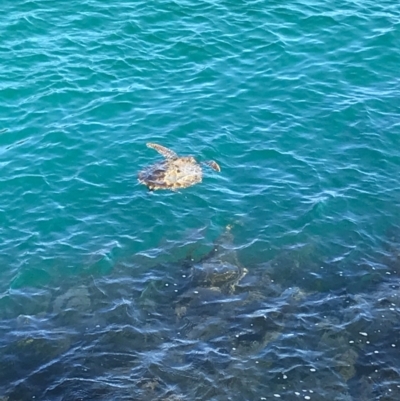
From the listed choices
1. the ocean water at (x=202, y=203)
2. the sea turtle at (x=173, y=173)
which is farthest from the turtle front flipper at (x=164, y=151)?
the ocean water at (x=202, y=203)

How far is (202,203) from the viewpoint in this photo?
1020 inches

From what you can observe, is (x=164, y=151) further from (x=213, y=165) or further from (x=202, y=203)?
(x=202, y=203)

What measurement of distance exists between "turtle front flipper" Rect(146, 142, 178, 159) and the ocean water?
11.8 inches

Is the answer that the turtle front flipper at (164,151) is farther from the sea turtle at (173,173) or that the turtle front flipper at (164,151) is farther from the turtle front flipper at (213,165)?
the turtle front flipper at (213,165)

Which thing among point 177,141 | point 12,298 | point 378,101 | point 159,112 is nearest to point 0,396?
point 12,298

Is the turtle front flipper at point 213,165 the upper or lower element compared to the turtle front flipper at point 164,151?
lower

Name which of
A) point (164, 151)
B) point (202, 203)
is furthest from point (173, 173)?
point (202, 203)

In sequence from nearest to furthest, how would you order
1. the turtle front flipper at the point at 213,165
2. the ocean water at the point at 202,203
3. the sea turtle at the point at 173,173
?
the ocean water at the point at 202,203 < the sea turtle at the point at 173,173 < the turtle front flipper at the point at 213,165

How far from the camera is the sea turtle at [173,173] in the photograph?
26.6m

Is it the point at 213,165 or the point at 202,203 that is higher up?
the point at 213,165

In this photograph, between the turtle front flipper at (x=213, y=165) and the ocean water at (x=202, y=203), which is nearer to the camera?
the ocean water at (x=202, y=203)

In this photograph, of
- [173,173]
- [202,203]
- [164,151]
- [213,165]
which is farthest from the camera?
[164,151]

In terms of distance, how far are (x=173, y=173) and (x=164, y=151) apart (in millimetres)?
1506

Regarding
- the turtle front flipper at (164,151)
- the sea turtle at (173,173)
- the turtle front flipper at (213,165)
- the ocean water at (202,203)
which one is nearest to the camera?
the ocean water at (202,203)
